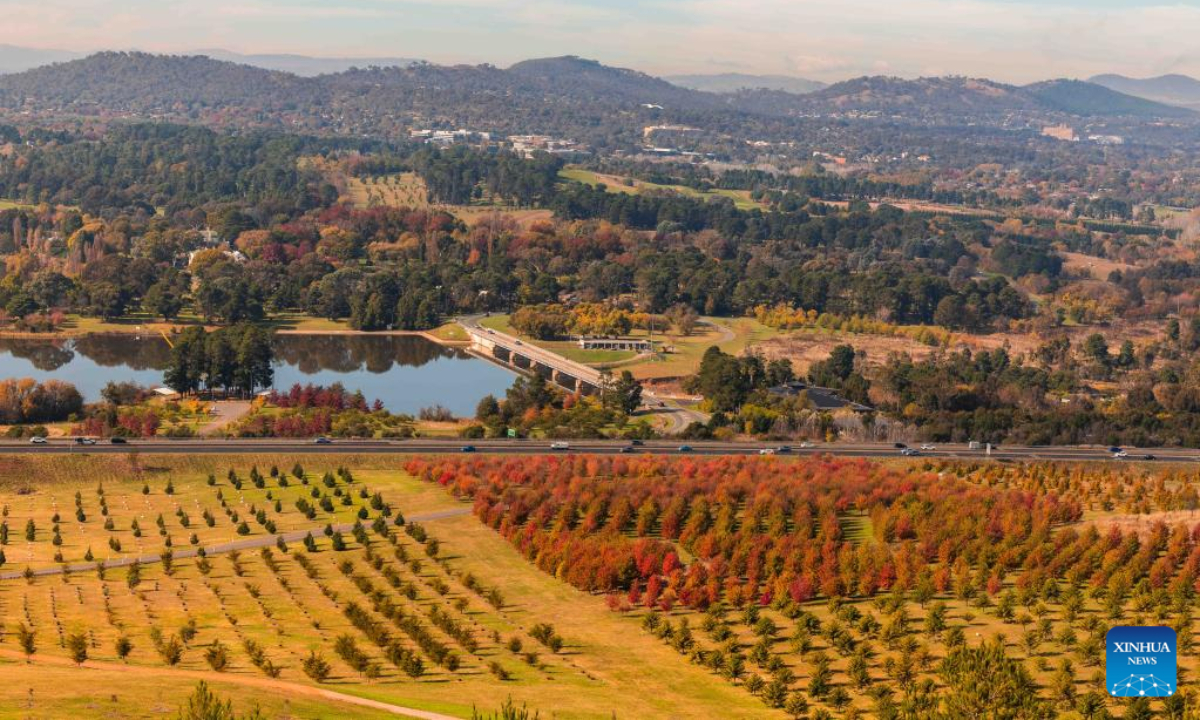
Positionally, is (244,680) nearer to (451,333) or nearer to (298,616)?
(298,616)

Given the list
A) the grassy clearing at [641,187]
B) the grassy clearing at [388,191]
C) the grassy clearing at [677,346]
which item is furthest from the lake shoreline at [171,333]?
the grassy clearing at [641,187]

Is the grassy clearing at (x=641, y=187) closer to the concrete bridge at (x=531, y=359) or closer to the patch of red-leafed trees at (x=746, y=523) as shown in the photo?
the concrete bridge at (x=531, y=359)

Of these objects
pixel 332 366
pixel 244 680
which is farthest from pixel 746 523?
pixel 332 366

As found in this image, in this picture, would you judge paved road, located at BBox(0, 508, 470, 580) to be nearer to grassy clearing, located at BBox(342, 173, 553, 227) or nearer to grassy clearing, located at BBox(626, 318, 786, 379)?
grassy clearing, located at BBox(626, 318, 786, 379)

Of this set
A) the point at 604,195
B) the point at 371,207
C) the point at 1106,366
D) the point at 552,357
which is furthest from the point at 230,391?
the point at 604,195

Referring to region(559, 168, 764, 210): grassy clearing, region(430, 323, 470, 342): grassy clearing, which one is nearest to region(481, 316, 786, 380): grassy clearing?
region(430, 323, 470, 342): grassy clearing

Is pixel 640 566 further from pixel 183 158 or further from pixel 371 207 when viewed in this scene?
pixel 183 158

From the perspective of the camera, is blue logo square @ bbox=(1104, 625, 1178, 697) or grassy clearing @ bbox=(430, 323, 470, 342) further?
grassy clearing @ bbox=(430, 323, 470, 342)
